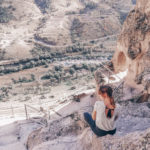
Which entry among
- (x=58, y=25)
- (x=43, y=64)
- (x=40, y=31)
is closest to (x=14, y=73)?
(x=43, y=64)

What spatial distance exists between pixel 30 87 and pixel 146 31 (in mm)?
16037

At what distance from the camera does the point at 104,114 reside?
4.37 meters

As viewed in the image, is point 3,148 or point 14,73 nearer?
point 3,148

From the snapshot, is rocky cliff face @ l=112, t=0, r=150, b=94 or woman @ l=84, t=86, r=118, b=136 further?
rocky cliff face @ l=112, t=0, r=150, b=94

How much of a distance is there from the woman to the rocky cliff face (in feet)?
17.6

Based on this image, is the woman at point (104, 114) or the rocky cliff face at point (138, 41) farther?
the rocky cliff face at point (138, 41)

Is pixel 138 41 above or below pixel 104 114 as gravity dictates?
above

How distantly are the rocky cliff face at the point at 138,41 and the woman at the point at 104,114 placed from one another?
5376 mm

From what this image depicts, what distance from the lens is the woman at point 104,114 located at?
4.16 m

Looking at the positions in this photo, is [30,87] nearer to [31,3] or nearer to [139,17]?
[139,17]

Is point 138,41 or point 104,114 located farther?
point 138,41

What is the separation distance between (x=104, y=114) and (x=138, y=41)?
7720 millimetres

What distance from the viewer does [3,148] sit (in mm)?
6570

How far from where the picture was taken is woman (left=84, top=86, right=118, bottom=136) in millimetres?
4156
